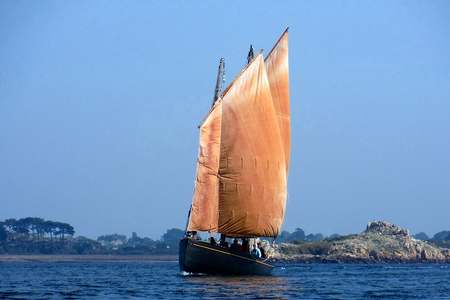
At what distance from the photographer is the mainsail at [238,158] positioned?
3361 inches

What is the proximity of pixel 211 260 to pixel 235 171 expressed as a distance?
7406mm

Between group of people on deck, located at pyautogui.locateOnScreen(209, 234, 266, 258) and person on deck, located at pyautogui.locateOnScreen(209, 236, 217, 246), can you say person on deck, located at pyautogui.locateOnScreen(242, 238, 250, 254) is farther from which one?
person on deck, located at pyautogui.locateOnScreen(209, 236, 217, 246)

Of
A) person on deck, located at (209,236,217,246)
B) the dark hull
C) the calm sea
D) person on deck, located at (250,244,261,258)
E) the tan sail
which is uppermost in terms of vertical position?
the tan sail

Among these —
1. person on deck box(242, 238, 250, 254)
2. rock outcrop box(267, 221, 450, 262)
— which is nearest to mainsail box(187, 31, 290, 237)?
person on deck box(242, 238, 250, 254)

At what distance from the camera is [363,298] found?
6406 cm

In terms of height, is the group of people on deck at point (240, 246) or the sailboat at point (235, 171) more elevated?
the sailboat at point (235, 171)

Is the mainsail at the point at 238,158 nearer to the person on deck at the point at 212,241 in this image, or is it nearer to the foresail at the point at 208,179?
the foresail at the point at 208,179

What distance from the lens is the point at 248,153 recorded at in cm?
8569

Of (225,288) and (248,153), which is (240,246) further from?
(225,288)

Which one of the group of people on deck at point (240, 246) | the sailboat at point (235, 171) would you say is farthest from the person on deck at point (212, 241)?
the sailboat at point (235, 171)

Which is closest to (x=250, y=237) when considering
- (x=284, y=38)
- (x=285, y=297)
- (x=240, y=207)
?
(x=240, y=207)

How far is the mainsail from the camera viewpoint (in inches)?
3361

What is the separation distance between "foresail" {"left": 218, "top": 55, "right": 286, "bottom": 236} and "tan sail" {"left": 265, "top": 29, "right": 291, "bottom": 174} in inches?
156

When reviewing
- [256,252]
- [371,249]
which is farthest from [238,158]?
[371,249]
